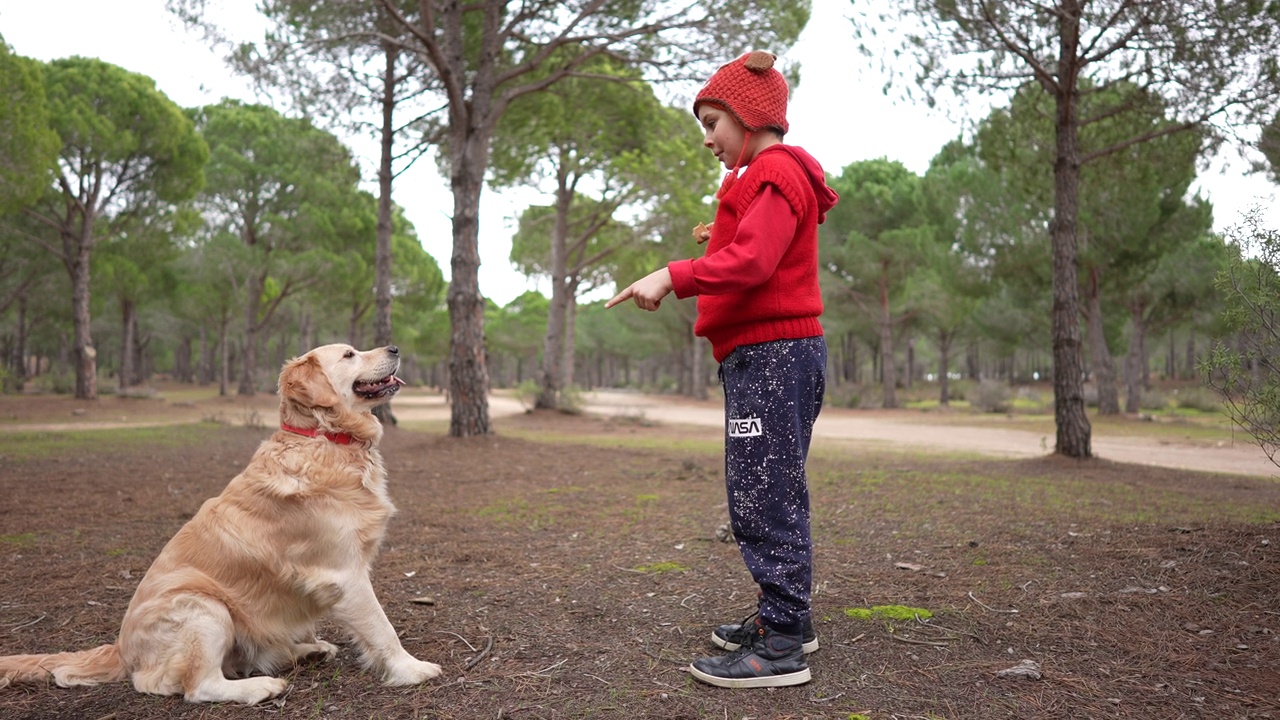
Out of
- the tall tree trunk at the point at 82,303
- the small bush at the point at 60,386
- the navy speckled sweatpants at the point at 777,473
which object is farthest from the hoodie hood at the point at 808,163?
the small bush at the point at 60,386

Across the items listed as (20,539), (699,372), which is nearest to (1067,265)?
(20,539)

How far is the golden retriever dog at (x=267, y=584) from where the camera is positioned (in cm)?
266

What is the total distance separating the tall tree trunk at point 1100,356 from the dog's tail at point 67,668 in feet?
76.0

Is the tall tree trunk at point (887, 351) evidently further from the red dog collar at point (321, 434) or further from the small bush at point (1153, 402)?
the red dog collar at point (321, 434)

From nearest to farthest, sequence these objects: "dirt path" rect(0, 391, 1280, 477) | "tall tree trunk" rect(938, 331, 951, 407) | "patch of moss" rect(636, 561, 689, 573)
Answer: "patch of moss" rect(636, 561, 689, 573), "dirt path" rect(0, 391, 1280, 477), "tall tree trunk" rect(938, 331, 951, 407)

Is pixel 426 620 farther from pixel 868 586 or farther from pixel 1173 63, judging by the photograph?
pixel 1173 63

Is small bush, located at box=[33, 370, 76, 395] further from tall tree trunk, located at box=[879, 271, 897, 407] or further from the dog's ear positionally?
the dog's ear

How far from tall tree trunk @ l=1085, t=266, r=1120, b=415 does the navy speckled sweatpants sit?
852 inches

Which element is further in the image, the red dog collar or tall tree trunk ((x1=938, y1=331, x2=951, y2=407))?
tall tree trunk ((x1=938, y1=331, x2=951, y2=407))

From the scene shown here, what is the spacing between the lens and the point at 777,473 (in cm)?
276

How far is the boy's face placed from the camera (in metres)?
2.88

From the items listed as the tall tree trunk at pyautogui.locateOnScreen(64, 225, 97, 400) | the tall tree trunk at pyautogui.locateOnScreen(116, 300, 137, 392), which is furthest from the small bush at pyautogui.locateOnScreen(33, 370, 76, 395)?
the tall tree trunk at pyautogui.locateOnScreen(64, 225, 97, 400)

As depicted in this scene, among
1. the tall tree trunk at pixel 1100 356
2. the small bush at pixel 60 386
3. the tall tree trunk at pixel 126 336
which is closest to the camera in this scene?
the tall tree trunk at pixel 1100 356

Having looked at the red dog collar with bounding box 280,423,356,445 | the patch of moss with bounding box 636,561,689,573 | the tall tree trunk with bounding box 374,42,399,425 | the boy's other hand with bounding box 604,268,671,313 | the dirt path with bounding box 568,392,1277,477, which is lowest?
the dirt path with bounding box 568,392,1277,477
